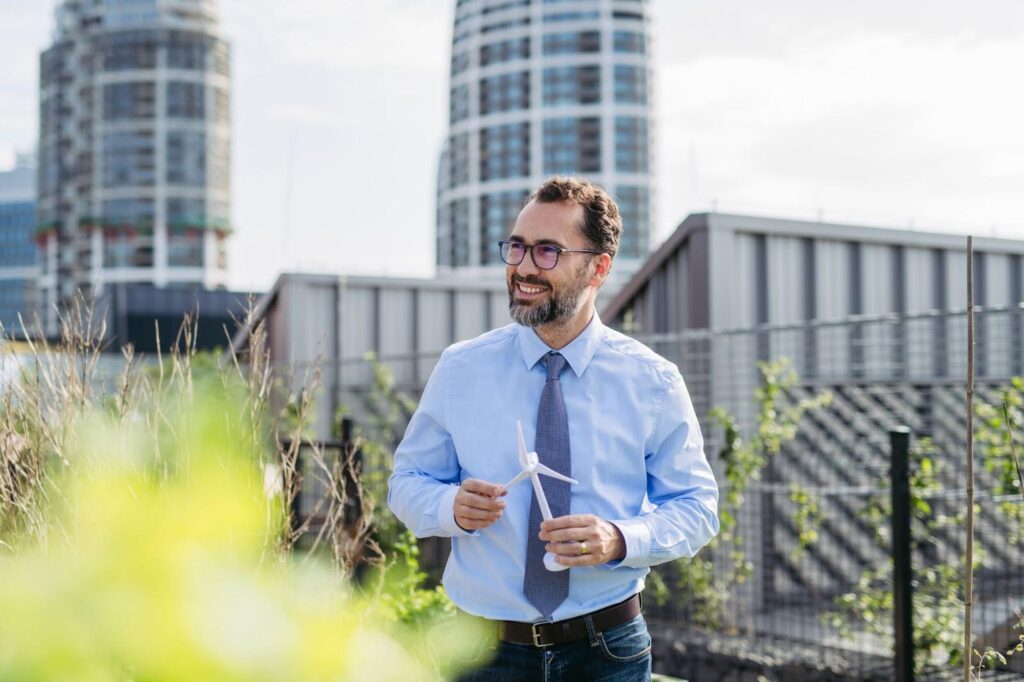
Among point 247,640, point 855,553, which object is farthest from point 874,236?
point 247,640

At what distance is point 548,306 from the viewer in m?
2.15

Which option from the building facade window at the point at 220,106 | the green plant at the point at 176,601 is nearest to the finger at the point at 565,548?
the green plant at the point at 176,601

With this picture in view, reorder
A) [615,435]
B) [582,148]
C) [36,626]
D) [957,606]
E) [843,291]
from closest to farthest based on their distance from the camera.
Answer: [36,626], [615,435], [957,606], [843,291], [582,148]

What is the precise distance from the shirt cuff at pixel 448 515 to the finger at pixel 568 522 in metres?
0.23

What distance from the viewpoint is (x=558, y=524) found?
184 centimetres

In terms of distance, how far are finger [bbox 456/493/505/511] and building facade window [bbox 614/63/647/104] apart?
262 feet

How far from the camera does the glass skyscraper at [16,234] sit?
410 ft

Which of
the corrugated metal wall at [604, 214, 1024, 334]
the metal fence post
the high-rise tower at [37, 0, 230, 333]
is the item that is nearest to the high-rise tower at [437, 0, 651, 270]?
the high-rise tower at [37, 0, 230, 333]

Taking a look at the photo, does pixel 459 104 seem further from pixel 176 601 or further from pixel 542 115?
pixel 176 601

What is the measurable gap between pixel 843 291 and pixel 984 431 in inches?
98.9

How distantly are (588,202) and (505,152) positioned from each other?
253 ft

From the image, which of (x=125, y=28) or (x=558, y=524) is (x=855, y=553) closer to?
(x=558, y=524)

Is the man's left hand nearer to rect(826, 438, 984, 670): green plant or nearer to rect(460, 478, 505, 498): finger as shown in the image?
rect(460, 478, 505, 498): finger

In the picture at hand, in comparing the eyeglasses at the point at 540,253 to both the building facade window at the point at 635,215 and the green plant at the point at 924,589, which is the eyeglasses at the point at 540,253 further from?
the building facade window at the point at 635,215
